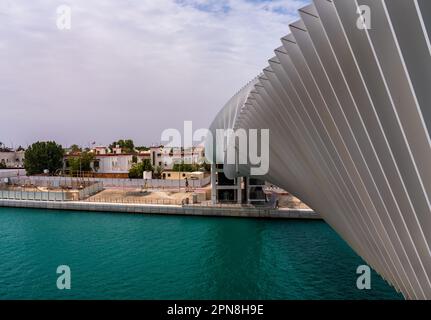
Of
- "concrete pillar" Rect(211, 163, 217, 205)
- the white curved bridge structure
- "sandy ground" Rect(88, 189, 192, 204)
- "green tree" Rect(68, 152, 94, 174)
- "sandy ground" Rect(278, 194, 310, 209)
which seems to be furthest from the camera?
"green tree" Rect(68, 152, 94, 174)

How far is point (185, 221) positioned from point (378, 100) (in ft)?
98.9

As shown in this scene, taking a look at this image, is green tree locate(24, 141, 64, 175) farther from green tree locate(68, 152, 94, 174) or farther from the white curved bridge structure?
the white curved bridge structure

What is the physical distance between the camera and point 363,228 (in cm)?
859

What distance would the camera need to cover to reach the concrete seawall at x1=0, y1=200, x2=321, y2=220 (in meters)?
33.4

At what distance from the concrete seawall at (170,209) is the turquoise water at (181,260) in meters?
1.18

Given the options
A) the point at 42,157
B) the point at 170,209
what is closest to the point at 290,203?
the point at 170,209

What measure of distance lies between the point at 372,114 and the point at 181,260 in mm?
19110

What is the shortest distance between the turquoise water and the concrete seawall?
118 centimetres

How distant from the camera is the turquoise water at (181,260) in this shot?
17.9 meters

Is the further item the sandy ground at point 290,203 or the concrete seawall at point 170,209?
the sandy ground at point 290,203

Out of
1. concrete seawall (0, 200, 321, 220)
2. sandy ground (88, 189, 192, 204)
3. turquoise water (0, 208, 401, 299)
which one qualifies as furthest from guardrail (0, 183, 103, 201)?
turquoise water (0, 208, 401, 299)

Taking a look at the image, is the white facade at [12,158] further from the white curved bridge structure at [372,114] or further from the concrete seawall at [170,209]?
the white curved bridge structure at [372,114]

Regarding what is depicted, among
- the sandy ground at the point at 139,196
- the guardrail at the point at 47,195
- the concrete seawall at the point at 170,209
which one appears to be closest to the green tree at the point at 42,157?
the guardrail at the point at 47,195

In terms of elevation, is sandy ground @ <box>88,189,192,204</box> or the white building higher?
the white building
